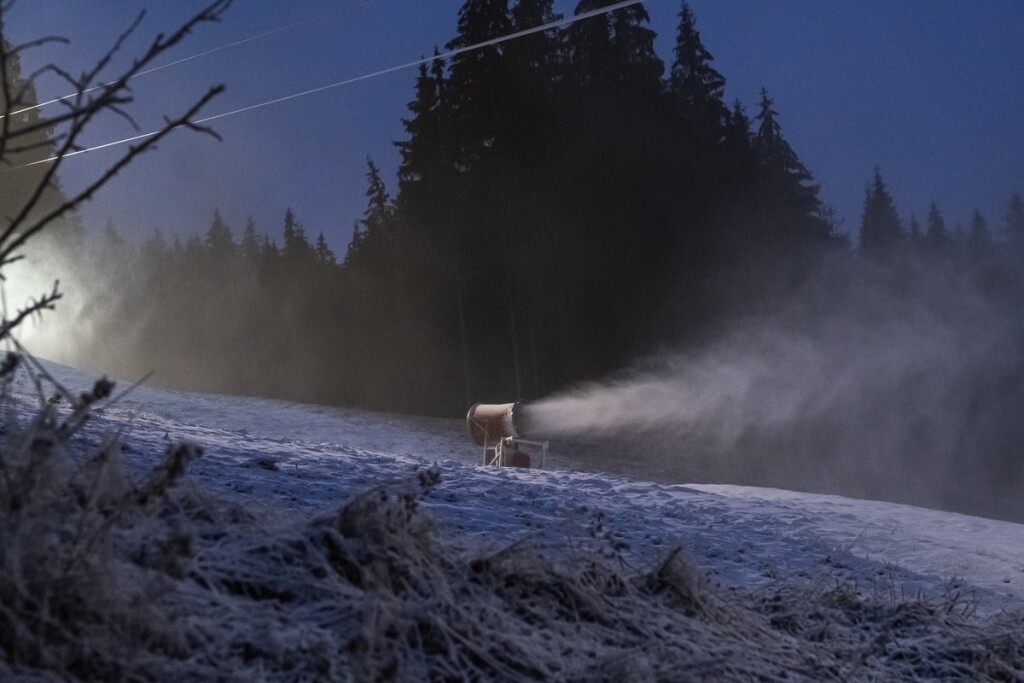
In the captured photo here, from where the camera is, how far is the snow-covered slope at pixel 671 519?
20.4 ft

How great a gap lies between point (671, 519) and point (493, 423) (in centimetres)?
764

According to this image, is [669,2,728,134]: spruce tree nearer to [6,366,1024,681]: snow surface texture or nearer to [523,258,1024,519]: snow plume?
[523,258,1024,519]: snow plume

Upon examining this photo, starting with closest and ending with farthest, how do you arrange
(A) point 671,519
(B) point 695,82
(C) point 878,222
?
(A) point 671,519, (B) point 695,82, (C) point 878,222

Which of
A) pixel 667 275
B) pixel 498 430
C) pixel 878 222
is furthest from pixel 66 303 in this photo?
pixel 878 222

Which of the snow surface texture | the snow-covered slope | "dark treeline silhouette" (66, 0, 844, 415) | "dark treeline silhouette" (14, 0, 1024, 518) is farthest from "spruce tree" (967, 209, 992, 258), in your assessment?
the snow surface texture

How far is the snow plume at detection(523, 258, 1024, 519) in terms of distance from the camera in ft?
89.0

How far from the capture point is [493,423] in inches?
607

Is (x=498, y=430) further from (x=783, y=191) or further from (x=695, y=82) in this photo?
(x=695, y=82)

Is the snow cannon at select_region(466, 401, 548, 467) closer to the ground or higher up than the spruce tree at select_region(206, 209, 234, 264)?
closer to the ground

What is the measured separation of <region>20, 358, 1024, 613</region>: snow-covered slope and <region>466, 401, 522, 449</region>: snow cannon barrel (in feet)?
12.9

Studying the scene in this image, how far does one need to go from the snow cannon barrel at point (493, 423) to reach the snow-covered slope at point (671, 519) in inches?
155

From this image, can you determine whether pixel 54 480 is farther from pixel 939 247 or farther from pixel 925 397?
pixel 939 247

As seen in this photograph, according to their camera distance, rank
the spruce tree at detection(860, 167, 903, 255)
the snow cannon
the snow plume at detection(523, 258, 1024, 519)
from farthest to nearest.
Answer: the spruce tree at detection(860, 167, 903, 255), the snow plume at detection(523, 258, 1024, 519), the snow cannon

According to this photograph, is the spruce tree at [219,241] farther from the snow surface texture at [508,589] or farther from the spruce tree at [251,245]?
the snow surface texture at [508,589]
